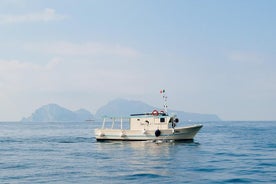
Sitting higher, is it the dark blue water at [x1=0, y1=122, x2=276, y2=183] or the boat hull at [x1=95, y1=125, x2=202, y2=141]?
the boat hull at [x1=95, y1=125, x2=202, y2=141]

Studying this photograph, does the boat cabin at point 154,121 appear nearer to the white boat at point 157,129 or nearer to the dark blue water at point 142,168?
the white boat at point 157,129

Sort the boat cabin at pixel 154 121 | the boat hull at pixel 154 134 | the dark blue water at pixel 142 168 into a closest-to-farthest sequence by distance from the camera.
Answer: the dark blue water at pixel 142 168
the boat hull at pixel 154 134
the boat cabin at pixel 154 121

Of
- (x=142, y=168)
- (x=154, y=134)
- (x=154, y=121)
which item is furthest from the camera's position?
(x=154, y=121)

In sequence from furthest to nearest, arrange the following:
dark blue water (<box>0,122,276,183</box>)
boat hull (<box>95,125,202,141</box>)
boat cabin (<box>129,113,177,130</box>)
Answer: boat cabin (<box>129,113,177,130</box>) < boat hull (<box>95,125,202,141</box>) < dark blue water (<box>0,122,276,183</box>)

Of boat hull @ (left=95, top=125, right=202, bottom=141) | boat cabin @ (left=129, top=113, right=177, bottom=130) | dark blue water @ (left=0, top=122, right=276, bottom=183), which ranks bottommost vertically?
dark blue water @ (left=0, top=122, right=276, bottom=183)

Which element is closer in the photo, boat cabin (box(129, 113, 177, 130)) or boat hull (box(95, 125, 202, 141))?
boat hull (box(95, 125, 202, 141))

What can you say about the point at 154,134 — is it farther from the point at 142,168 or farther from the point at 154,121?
the point at 142,168

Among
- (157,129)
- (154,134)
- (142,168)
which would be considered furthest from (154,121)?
(142,168)

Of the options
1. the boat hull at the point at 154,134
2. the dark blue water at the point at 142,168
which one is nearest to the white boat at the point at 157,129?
the boat hull at the point at 154,134

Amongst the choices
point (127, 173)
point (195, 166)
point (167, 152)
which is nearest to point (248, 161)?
point (195, 166)

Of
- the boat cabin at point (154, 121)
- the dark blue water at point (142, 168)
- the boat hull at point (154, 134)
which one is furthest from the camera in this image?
the boat cabin at point (154, 121)

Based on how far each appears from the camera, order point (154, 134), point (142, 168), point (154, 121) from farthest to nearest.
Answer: point (154, 121) < point (154, 134) < point (142, 168)

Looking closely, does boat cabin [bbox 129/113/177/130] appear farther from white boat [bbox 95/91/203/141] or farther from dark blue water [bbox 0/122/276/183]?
dark blue water [bbox 0/122/276/183]

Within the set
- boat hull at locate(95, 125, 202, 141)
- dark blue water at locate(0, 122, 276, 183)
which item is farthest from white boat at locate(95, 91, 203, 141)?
dark blue water at locate(0, 122, 276, 183)
